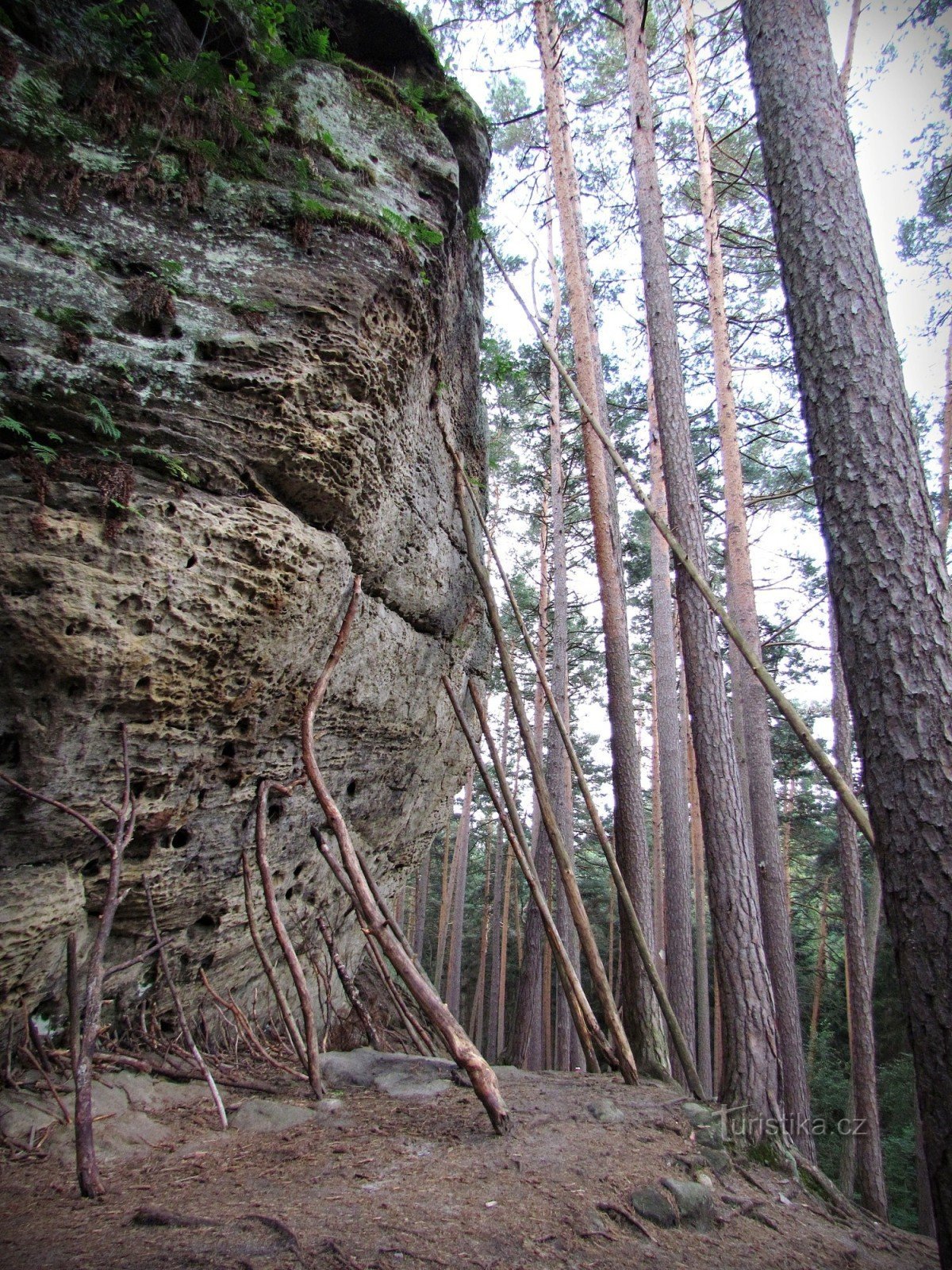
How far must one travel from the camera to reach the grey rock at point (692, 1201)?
9.48 ft

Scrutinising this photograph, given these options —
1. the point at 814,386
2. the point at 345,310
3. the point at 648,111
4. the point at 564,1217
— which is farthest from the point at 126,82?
the point at 564,1217

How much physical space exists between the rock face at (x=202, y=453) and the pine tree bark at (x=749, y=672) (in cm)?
601

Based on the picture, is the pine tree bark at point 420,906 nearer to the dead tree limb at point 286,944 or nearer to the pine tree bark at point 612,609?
the pine tree bark at point 612,609

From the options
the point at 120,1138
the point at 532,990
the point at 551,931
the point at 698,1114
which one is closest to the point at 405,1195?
the point at 120,1138

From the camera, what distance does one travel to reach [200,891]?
3.95 metres

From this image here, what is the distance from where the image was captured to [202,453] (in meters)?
3.48

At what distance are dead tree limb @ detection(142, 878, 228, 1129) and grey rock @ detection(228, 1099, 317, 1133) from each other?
82mm

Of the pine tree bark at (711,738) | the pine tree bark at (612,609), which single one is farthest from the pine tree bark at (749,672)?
the pine tree bark at (711,738)

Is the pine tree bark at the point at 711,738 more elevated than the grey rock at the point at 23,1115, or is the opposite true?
A: the pine tree bark at the point at 711,738

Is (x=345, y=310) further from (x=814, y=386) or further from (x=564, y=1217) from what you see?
(x=564, y=1217)

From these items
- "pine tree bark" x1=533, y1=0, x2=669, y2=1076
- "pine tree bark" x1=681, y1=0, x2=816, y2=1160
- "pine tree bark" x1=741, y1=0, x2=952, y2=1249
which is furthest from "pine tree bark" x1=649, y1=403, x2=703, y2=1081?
"pine tree bark" x1=741, y1=0, x2=952, y2=1249

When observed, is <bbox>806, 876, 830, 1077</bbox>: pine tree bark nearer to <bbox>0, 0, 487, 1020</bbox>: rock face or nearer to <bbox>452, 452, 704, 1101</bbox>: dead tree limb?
<bbox>452, 452, 704, 1101</bbox>: dead tree limb

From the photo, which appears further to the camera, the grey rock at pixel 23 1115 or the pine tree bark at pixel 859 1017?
the pine tree bark at pixel 859 1017

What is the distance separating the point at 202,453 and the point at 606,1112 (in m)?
4.45
